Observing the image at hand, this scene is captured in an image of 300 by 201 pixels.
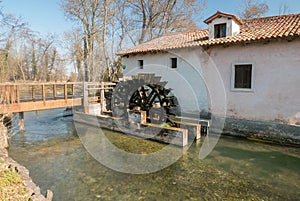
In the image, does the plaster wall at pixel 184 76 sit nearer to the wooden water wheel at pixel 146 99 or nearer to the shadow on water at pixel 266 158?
the wooden water wheel at pixel 146 99

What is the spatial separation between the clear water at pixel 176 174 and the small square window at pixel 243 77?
204 cm

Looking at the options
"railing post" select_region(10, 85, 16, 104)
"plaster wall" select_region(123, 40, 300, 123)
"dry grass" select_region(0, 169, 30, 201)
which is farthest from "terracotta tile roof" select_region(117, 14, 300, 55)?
"dry grass" select_region(0, 169, 30, 201)

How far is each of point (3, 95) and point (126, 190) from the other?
5216 millimetres

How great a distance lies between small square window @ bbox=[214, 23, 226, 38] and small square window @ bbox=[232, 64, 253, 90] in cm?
163

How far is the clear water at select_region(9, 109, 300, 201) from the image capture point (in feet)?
11.3

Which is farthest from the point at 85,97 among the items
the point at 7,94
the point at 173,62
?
the point at 173,62

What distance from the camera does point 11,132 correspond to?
22.7ft

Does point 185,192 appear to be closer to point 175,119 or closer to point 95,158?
point 95,158

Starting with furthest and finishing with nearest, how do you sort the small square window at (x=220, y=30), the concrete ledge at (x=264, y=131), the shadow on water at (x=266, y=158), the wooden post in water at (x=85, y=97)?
the wooden post in water at (x=85, y=97), the small square window at (x=220, y=30), the concrete ledge at (x=264, y=131), the shadow on water at (x=266, y=158)

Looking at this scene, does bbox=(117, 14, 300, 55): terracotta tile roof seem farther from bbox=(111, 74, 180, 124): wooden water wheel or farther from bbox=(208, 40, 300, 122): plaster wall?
bbox=(111, 74, 180, 124): wooden water wheel

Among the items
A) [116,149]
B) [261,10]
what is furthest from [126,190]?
[261,10]

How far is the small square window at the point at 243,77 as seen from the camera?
6.84m

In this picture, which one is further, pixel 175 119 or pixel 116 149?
pixel 175 119

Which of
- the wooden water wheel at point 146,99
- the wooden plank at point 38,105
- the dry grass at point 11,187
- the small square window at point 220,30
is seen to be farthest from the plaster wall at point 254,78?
the dry grass at point 11,187
